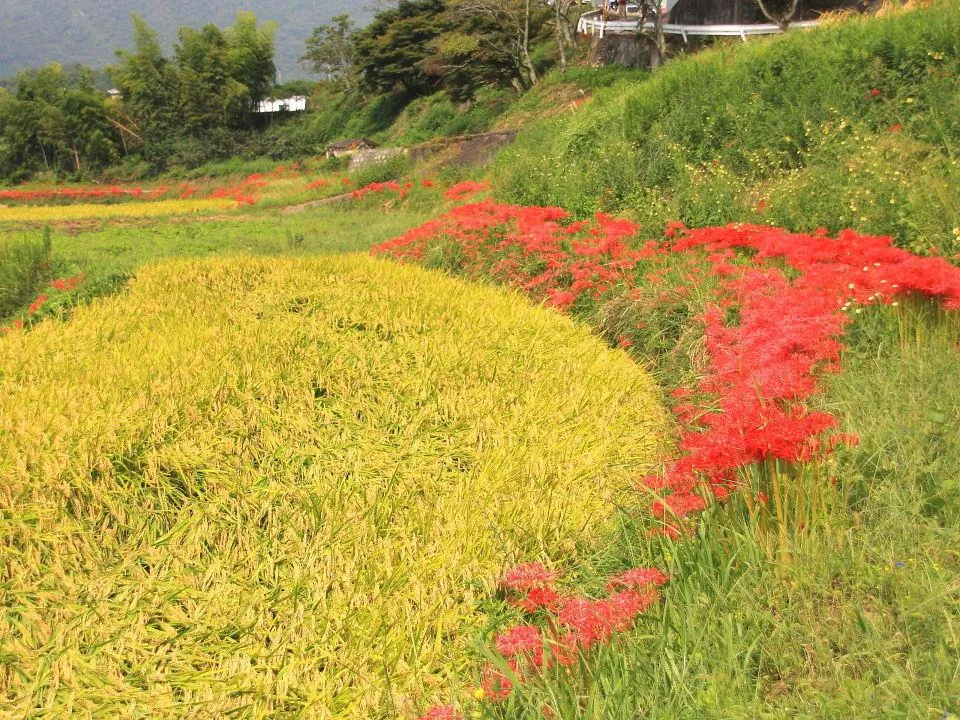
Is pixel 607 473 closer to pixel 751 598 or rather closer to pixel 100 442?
pixel 751 598

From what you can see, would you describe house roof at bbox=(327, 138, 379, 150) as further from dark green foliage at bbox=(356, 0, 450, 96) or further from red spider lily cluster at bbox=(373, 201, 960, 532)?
red spider lily cluster at bbox=(373, 201, 960, 532)

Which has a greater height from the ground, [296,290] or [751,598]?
[296,290]

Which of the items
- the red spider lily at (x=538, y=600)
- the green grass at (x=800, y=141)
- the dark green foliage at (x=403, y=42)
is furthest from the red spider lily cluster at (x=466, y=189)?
the dark green foliage at (x=403, y=42)

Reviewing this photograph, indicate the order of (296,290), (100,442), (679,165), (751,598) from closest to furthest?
(751,598)
(100,442)
(296,290)
(679,165)

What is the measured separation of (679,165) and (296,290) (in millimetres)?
4798

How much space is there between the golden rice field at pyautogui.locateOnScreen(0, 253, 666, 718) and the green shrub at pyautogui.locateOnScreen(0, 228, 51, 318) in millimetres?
3003

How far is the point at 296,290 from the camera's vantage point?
480cm

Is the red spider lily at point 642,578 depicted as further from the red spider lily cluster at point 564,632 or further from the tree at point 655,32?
the tree at point 655,32

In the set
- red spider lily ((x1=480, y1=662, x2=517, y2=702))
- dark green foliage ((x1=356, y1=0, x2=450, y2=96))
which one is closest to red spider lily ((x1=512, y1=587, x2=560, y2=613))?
red spider lily ((x1=480, y1=662, x2=517, y2=702))

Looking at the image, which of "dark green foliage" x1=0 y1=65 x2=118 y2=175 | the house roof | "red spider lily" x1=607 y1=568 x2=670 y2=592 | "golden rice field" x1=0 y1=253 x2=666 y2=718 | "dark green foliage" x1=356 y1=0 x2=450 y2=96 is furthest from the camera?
"dark green foliage" x1=0 y1=65 x2=118 y2=175

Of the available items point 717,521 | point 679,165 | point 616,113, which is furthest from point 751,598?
point 616,113

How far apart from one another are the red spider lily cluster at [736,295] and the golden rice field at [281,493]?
0.41m

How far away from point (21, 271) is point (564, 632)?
720 cm

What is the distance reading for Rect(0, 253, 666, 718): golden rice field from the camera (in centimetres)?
216
